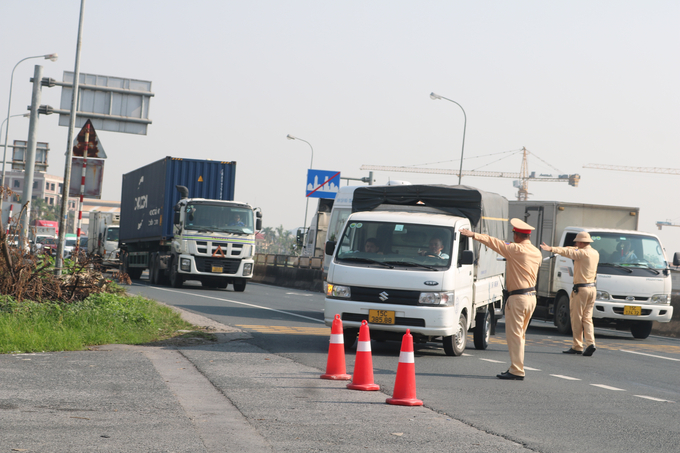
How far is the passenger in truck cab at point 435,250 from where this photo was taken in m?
11.7

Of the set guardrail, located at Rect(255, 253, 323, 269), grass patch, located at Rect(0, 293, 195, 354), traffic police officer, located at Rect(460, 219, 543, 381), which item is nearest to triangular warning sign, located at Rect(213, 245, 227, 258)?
guardrail, located at Rect(255, 253, 323, 269)

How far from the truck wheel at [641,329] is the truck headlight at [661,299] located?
0.86m

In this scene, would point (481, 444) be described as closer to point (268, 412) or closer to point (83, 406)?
point (268, 412)

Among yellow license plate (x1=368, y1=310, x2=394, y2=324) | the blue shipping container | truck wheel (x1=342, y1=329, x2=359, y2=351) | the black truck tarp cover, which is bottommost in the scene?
truck wheel (x1=342, y1=329, x2=359, y2=351)

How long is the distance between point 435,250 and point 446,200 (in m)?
1.56

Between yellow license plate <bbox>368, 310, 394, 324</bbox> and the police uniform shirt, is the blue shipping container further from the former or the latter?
the police uniform shirt

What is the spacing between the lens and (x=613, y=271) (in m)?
17.2

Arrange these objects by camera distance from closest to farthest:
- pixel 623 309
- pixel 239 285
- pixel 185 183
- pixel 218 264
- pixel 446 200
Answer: pixel 446 200, pixel 623 309, pixel 218 264, pixel 185 183, pixel 239 285

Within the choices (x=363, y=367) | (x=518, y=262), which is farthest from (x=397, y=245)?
(x=363, y=367)

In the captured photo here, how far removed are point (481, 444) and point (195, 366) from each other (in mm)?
4476

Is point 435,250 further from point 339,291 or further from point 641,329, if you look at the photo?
point 641,329

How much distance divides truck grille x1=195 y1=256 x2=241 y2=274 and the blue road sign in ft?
50.1

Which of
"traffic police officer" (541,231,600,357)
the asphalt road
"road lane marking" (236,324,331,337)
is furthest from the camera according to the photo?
"road lane marking" (236,324,331,337)

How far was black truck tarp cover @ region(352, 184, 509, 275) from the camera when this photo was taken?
12.9 metres
